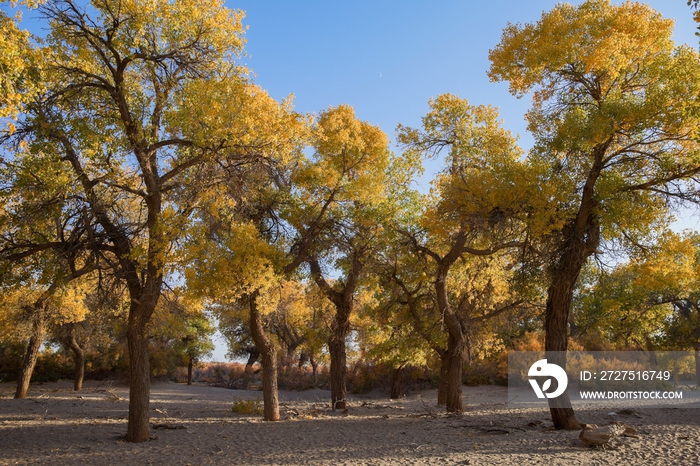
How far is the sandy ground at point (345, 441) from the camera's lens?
7465mm

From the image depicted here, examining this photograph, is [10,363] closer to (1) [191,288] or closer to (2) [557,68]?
(1) [191,288]

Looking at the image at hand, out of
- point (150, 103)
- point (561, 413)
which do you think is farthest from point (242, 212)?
point (561, 413)

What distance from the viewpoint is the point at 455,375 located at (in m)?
14.1

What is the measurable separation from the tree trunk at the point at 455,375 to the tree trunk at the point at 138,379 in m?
8.11

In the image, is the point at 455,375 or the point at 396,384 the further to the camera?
the point at 396,384

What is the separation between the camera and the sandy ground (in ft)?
24.5

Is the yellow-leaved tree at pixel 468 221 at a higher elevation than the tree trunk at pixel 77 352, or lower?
higher

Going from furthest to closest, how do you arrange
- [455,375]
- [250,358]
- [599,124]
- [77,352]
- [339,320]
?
[250,358]
[77,352]
[339,320]
[455,375]
[599,124]

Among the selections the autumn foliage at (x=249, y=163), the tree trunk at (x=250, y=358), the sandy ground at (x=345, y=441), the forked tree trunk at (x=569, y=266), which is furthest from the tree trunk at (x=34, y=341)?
the tree trunk at (x=250, y=358)

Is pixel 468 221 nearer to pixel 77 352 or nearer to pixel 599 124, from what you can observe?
pixel 599 124

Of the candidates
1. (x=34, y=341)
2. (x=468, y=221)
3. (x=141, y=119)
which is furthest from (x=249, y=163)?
(x=34, y=341)

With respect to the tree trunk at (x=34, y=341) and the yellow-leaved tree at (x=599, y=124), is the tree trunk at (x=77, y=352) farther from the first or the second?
the yellow-leaved tree at (x=599, y=124)

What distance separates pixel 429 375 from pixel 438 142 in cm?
1670

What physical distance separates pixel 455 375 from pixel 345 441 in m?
5.81
